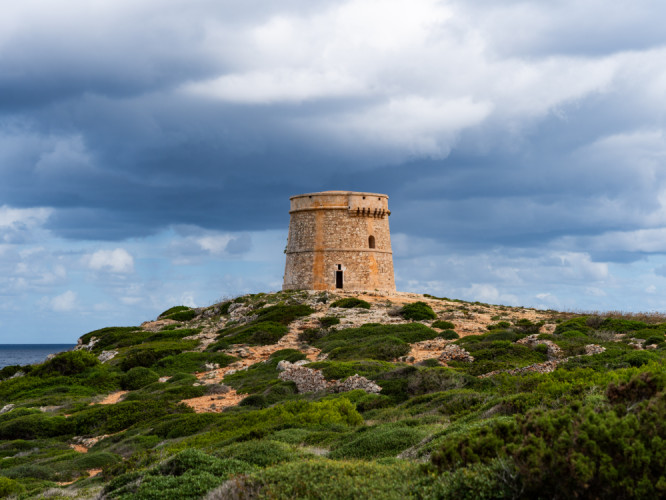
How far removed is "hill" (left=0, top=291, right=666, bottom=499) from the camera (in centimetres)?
689

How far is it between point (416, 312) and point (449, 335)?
5.39m

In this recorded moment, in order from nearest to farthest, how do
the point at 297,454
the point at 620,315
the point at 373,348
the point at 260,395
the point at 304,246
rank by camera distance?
the point at 297,454 < the point at 260,395 < the point at 373,348 < the point at 620,315 < the point at 304,246

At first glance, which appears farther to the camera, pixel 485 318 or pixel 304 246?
pixel 304 246

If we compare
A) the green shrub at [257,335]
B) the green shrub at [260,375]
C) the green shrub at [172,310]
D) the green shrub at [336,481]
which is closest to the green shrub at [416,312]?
the green shrub at [257,335]

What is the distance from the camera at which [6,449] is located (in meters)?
20.2

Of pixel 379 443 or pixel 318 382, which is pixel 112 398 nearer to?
pixel 318 382

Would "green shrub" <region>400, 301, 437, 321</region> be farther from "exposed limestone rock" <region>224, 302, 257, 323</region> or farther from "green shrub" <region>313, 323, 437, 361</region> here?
"exposed limestone rock" <region>224, 302, 257, 323</region>

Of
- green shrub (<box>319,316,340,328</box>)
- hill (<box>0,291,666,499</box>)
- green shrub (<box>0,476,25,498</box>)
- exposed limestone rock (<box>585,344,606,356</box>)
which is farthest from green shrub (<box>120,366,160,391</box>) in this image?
exposed limestone rock (<box>585,344,606,356</box>)

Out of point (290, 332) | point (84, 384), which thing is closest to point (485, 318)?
point (290, 332)

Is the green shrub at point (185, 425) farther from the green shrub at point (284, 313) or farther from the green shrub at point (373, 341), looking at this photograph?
the green shrub at point (284, 313)

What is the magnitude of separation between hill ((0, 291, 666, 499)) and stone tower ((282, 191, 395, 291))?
2.30m

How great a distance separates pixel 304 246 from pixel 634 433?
129ft

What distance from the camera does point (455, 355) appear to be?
2514cm

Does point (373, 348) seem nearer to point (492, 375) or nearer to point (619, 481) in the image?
point (492, 375)
